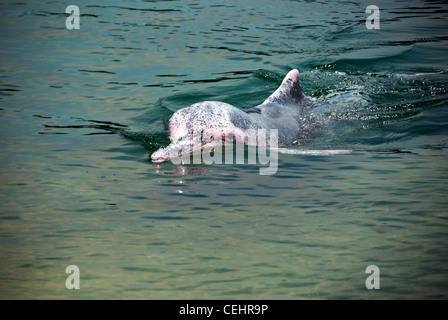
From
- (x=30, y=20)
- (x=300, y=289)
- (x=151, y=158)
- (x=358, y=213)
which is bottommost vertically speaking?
(x=300, y=289)

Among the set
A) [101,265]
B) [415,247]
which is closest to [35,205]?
[101,265]

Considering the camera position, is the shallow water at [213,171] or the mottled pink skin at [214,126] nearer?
the shallow water at [213,171]

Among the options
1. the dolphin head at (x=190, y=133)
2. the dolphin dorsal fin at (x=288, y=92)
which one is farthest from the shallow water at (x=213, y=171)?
the dolphin dorsal fin at (x=288, y=92)

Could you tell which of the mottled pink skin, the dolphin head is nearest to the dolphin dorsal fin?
the mottled pink skin

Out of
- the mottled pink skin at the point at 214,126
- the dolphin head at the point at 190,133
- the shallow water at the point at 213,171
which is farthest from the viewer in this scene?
the mottled pink skin at the point at 214,126

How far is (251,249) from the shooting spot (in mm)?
5047

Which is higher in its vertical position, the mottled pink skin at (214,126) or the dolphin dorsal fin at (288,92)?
the dolphin dorsal fin at (288,92)

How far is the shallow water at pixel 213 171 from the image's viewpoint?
15.4ft

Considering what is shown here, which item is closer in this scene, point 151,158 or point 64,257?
point 64,257

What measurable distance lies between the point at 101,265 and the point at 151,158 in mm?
2597

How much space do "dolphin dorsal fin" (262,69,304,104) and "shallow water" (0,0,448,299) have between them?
0.48m

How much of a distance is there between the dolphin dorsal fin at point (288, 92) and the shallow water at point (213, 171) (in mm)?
480

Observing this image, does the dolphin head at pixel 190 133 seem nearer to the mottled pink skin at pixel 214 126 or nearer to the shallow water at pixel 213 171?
the mottled pink skin at pixel 214 126

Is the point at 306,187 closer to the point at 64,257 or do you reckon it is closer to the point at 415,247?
the point at 415,247
